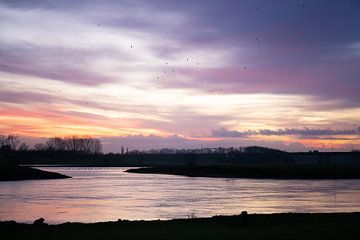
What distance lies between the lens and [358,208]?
138ft

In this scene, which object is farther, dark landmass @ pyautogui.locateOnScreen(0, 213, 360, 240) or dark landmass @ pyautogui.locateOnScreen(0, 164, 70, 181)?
dark landmass @ pyautogui.locateOnScreen(0, 164, 70, 181)

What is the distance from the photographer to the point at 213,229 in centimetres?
2445

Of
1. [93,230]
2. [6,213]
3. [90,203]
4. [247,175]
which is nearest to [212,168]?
[247,175]

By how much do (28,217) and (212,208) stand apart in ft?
49.3

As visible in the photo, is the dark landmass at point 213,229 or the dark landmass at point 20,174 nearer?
the dark landmass at point 213,229

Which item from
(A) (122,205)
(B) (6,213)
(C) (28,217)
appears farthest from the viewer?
(A) (122,205)

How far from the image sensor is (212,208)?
42.9 meters

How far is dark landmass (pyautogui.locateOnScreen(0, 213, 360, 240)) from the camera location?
22.1 m

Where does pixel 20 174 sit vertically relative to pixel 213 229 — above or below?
above

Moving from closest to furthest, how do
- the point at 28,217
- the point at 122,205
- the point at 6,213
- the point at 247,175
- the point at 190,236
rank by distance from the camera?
the point at 190,236
the point at 28,217
the point at 6,213
the point at 122,205
the point at 247,175

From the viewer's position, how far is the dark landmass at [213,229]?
22062 mm

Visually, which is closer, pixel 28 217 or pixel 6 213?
pixel 28 217

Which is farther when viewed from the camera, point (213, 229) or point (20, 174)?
point (20, 174)

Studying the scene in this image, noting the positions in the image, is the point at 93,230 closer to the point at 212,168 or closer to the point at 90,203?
the point at 90,203
